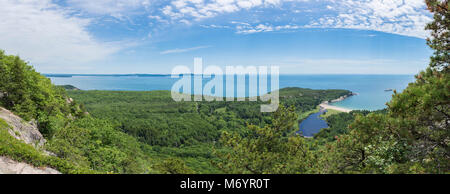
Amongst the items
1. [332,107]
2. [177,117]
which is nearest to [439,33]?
[177,117]

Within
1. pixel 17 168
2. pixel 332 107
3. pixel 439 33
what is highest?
pixel 439 33

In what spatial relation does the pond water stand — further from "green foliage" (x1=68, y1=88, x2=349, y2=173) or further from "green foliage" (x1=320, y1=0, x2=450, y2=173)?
"green foliage" (x1=320, y1=0, x2=450, y2=173)

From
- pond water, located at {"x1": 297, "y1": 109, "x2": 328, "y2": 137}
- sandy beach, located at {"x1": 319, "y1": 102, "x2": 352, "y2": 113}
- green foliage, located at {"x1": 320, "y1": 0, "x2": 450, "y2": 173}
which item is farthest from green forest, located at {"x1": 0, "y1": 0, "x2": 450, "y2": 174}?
sandy beach, located at {"x1": 319, "y1": 102, "x2": 352, "y2": 113}

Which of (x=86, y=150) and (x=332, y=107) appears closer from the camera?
(x=86, y=150)

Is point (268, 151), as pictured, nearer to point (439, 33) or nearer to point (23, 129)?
point (439, 33)

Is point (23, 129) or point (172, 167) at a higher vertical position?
point (23, 129)

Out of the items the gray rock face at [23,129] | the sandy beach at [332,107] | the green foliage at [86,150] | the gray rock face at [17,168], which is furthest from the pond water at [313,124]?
the gray rock face at [17,168]
